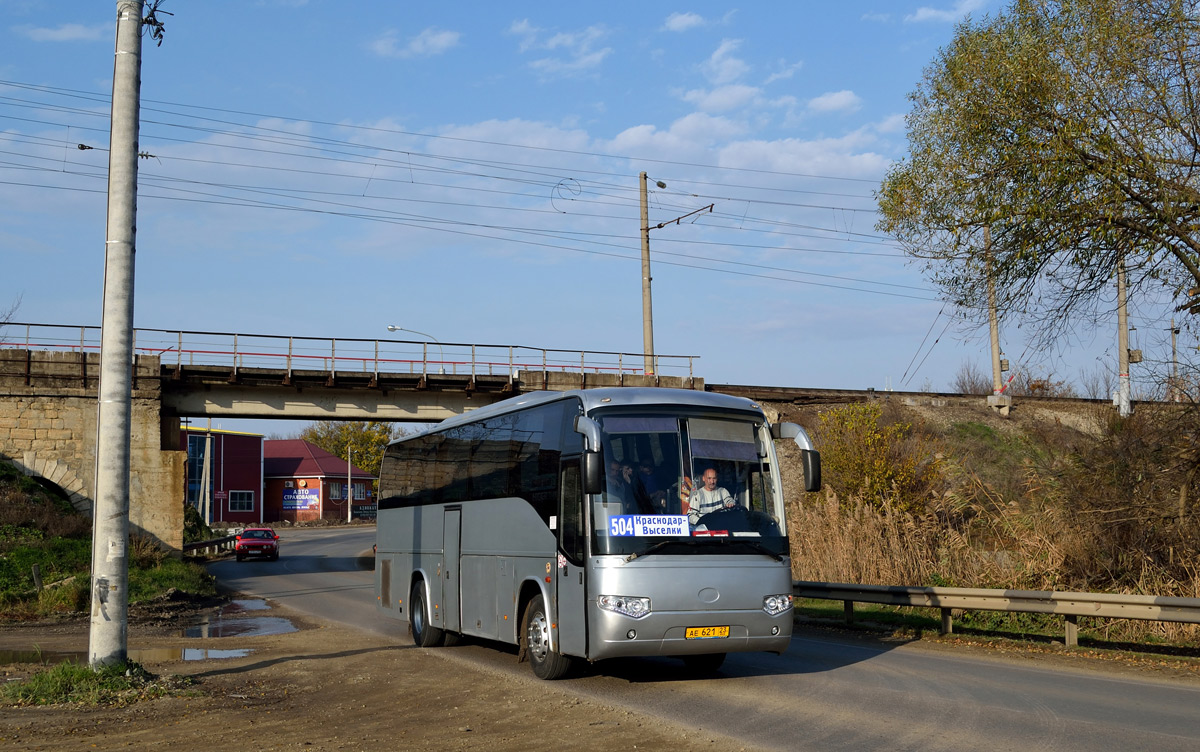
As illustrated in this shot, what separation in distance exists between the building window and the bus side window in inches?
3483

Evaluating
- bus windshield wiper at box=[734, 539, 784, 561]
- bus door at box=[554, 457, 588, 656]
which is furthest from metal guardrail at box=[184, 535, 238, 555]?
bus windshield wiper at box=[734, 539, 784, 561]

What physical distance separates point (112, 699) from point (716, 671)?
21.5ft

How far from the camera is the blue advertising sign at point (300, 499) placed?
9956 centimetres

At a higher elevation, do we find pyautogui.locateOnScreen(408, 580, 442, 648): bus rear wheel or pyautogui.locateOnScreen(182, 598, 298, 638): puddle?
pyautogui.locateOnScreen(408, 580, 442, 648): bus rear wheel

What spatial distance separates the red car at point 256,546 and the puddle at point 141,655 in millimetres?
32797

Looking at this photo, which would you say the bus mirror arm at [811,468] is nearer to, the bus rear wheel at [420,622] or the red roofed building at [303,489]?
the bus rear wheel at [420,622]

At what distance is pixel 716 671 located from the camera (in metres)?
12.6

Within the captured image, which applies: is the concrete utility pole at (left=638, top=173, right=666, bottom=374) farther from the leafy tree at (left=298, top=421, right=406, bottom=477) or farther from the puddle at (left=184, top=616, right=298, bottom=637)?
the leafy tree at (left=298, top=421, right=406, bottom=477)

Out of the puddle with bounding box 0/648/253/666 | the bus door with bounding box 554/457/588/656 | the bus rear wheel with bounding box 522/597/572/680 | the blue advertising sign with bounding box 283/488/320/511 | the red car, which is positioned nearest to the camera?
the bus door with bounding box 554/457/588/656

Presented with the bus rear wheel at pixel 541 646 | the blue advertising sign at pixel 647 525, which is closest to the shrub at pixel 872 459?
the bus rear wheel at pixel 541 646

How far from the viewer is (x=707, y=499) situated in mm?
11391

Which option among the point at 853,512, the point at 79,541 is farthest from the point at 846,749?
the point at 79,541

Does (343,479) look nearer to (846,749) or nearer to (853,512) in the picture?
(853,512)

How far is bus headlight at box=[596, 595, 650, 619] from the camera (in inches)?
425
